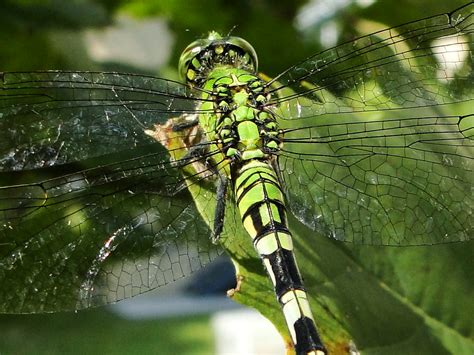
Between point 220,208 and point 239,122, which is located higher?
point 239,122

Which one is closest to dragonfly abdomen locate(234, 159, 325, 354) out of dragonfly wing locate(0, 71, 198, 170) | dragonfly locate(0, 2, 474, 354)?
dragonfly locate(0, 2, 474, 354)

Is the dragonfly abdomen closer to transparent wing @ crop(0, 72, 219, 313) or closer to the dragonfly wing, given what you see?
transparent wing @ crop(0, 72, 219, 313)

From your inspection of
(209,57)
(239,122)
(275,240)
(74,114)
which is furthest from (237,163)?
(74,114)

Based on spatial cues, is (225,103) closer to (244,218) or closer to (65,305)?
(244,218)

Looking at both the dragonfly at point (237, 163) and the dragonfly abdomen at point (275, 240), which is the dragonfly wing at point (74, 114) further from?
the dragonfly abdomen at point (275, 240)

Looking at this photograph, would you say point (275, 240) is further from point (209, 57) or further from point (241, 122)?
point (209, 57)

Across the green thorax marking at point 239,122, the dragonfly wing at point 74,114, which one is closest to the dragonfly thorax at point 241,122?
the green thorax marking at point 239,122
